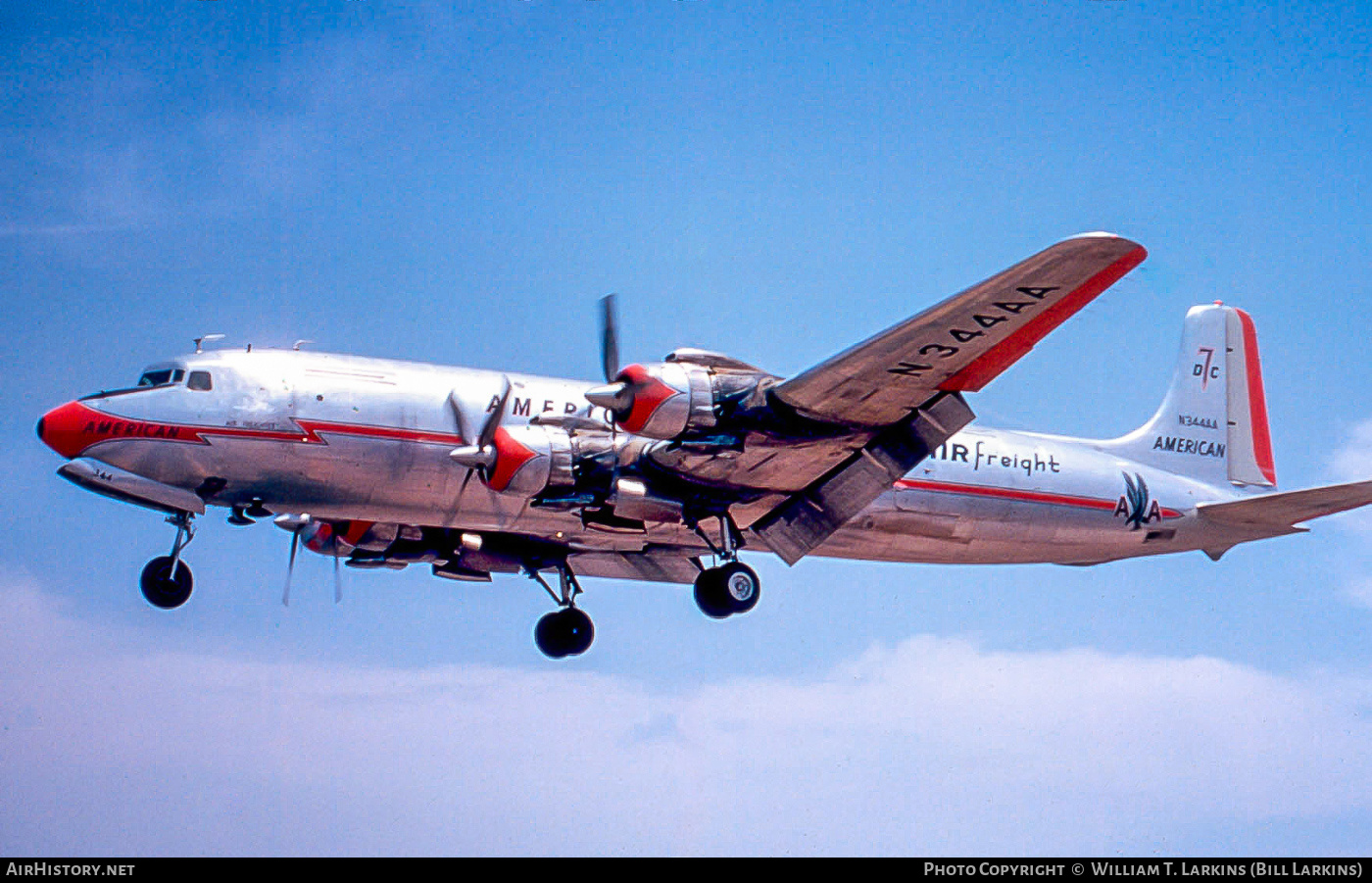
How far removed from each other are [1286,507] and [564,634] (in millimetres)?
11788

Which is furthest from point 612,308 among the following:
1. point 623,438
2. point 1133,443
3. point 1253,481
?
point 1253,481

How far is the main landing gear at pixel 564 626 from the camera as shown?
23.0m

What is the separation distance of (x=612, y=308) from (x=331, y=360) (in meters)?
4.18

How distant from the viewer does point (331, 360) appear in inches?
755

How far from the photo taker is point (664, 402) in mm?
17250

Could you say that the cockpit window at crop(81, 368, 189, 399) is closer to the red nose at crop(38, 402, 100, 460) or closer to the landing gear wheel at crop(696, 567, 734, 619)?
the red nose at crop(38, 402, 100, 460)

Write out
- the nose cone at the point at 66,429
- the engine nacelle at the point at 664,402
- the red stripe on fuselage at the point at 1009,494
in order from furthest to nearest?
the red stripe on fuselage at the point at 1009,494, the nose cone at the point at 66,429, the engine nacelle at the point at 664,402

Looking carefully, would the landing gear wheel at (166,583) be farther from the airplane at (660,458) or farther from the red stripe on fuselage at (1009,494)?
the red stripe on fuselage at (1009,494)

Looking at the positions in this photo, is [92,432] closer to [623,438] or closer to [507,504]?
[507,504]

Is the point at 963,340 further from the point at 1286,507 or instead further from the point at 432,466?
the point at 1286,507

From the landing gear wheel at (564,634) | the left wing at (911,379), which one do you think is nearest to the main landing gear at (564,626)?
the landing gear wheel at (564,634)

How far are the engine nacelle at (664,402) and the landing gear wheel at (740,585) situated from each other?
2471mm

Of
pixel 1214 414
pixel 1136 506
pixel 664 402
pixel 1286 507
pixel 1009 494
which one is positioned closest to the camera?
pixel 664 402

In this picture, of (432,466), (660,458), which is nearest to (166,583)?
(432,466)
